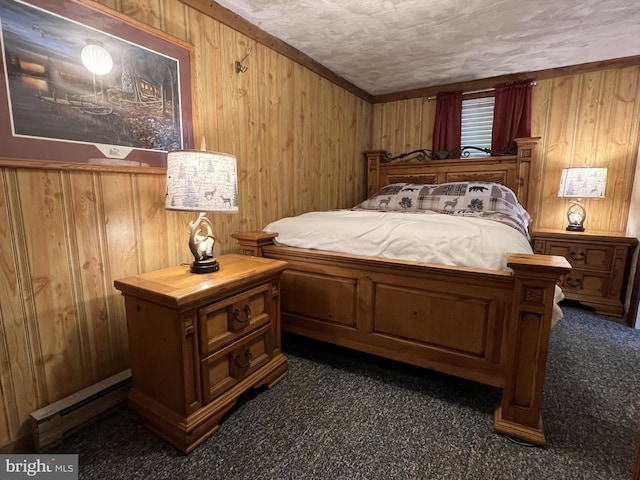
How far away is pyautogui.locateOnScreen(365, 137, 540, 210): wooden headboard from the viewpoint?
307cm

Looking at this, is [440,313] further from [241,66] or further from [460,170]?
[460,170]

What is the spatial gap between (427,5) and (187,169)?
1.78m

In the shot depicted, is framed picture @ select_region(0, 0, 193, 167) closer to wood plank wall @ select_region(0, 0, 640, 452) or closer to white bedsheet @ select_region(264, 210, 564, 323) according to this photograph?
wood plank wall @ select_region(0, 0, 640, 452)

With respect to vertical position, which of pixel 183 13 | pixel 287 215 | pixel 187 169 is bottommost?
pixel 287 215

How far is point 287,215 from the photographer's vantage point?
2.70 metres

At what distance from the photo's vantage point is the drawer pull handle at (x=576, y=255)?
2.72 m

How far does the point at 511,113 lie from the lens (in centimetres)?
317

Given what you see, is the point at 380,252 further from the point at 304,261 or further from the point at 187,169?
the point at 187,169

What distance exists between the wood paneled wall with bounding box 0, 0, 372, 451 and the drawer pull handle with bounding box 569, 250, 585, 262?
2.53 metres

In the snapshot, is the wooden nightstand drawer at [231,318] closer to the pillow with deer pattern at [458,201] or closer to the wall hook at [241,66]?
the wall hook at [241,66]

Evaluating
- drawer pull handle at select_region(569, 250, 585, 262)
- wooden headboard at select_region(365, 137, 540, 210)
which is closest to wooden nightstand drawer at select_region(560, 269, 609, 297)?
drawer pull handle at select_region(569, 250, 585, 262)

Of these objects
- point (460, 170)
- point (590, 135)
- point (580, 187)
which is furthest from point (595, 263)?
point (460, 170)

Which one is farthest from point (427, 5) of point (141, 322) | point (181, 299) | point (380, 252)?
point (141, 322)

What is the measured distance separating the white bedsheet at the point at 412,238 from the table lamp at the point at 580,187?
155 centimetres
